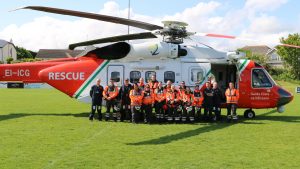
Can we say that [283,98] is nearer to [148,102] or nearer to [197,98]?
[197,98]

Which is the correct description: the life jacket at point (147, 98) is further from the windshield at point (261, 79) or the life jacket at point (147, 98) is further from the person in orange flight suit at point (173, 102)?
the windshield at point (261, 79)

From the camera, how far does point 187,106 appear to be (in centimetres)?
1278

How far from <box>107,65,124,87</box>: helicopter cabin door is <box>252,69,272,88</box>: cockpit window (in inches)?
200

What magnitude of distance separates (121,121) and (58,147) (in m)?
4.87

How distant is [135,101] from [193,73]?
296 cm

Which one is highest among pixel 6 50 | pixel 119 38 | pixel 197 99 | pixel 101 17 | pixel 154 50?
pixel 6 50

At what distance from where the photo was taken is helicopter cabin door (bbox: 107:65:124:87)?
14102 millimetres

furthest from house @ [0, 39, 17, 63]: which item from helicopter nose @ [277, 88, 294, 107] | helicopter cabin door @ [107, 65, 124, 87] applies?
helicopter nose @ [277, 88, 294, 107]

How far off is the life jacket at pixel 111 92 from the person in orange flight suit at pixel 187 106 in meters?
2.36

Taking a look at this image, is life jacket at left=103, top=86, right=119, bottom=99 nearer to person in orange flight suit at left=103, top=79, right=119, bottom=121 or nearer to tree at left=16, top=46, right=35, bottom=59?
person in orange flight suit at left=103, top=79, right=119, bottom=121

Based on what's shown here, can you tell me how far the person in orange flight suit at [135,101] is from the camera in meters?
12.4

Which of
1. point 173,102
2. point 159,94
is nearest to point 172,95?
point 173,102

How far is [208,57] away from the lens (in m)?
14.5

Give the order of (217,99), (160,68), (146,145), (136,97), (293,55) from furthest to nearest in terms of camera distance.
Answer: (293,55), (160,68), (217,99), (136,97), (146,145)
